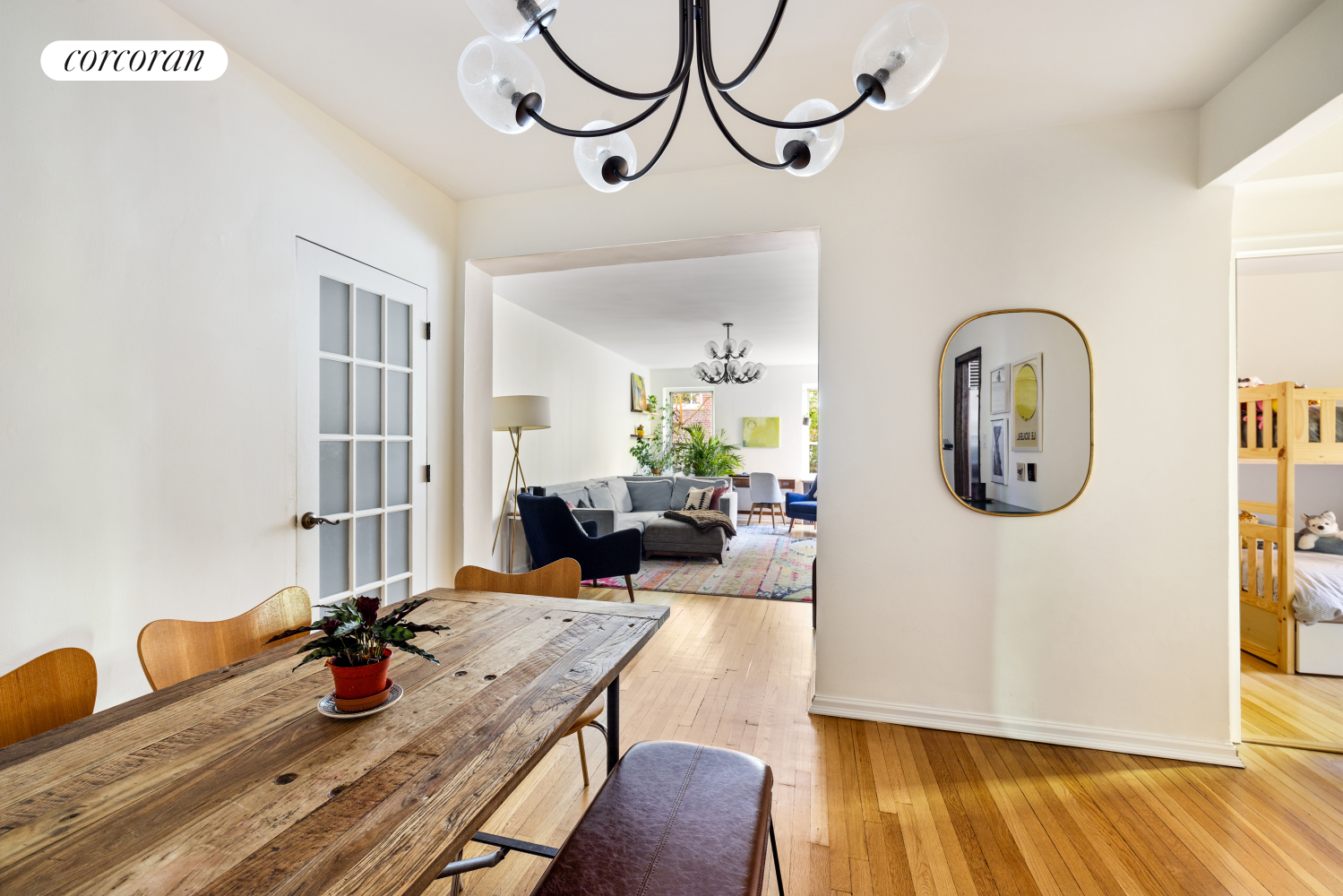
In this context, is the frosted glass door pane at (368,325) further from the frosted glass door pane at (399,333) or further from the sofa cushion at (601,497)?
the sofa cushion at (601,497)

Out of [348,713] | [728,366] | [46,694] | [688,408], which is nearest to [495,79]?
[348,713]

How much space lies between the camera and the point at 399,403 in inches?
109

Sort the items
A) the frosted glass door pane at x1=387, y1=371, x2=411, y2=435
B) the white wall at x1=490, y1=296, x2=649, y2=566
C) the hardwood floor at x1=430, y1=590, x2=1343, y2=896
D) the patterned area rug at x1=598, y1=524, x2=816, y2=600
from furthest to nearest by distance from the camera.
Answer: the white wall at x1=490, y1=296, x2=649, y2=566 < the patterned area rug at x1=598, y1=524, x2=816, y2=600 < the frosted glass door pane at x1=387, y1=371, x2=411, y2=435 < the hardwood floor at x1=430, y1=590, x2=1343, y2=896

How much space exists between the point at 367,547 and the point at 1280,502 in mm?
4726

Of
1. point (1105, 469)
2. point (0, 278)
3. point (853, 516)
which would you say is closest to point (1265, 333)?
point (1105, 469)

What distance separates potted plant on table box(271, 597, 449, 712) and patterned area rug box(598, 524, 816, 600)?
10.9ft

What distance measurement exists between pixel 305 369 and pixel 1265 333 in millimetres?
5665

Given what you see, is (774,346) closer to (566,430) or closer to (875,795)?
(566,430)

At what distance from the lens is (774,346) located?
796 cm

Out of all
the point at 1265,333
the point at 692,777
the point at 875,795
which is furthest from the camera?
the point at 1265,333

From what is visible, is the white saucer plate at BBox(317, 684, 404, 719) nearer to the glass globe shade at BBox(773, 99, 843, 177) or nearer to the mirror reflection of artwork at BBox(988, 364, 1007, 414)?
the glass globe shade at BBox(773, 99, 843, 177)

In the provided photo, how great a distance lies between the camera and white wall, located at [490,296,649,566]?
5.38 m

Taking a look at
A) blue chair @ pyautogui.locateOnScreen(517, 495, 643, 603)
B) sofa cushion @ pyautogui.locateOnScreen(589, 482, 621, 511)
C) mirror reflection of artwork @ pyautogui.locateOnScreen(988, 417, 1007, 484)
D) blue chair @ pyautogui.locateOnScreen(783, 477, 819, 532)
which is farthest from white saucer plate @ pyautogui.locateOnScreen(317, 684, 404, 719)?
blue chair @ pyautogui.locateOnScreen(783, 477, 819, 532)

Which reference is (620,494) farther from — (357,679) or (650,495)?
(357,679)
